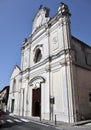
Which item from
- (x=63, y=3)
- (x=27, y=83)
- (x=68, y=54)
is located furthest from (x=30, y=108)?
(x=63, y=3)

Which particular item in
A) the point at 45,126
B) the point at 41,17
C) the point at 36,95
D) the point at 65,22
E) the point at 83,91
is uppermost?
the point at 41,17

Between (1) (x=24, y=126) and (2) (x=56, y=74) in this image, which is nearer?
(1) (x=24, y=126)

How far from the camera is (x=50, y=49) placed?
61.2ft

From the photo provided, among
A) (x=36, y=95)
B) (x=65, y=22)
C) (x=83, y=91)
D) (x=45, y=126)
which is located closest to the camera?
(x=45, y=126)

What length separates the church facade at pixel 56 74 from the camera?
1430 centimetres

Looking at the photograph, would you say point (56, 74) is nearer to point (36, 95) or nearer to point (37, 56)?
point (36, 95)

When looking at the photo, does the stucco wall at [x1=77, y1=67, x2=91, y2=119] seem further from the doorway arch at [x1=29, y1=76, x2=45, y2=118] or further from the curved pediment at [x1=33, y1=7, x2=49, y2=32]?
the curved pediment at [x1=33, y1=7, x2=49, y2=32]

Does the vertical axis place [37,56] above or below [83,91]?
above

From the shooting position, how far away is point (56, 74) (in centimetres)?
1652

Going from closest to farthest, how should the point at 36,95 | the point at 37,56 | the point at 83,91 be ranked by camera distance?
the point at 83,91
the point at 36,95
the point at 37,56

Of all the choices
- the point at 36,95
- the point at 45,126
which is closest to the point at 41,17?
the point at 36,95

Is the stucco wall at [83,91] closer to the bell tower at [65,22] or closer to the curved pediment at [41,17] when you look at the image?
the bell tower at [65,22]

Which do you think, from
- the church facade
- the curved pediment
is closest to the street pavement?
the church facade

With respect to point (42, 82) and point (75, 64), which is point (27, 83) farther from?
point (75, 64)
